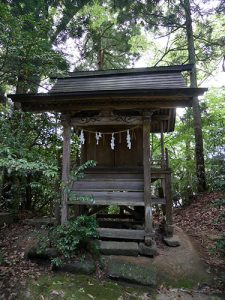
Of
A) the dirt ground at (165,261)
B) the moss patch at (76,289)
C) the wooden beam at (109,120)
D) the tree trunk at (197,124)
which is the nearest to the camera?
the moss patch at (76,289)

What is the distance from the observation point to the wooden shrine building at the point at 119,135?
21.9 ft

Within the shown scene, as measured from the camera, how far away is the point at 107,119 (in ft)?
24.0

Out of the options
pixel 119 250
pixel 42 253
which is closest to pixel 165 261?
pixel 119 250

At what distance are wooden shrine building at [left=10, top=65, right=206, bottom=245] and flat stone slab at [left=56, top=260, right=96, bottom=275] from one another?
3.62ft

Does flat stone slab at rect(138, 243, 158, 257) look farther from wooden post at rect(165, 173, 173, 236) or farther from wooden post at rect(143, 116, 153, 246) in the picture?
wooden post at rect(165, 173, 173, 236)

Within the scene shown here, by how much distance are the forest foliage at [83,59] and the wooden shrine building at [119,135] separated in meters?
0.76

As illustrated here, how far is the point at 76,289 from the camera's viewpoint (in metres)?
5.04

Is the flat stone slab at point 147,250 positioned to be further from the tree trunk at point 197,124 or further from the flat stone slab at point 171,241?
the tree trunk at point 197,124

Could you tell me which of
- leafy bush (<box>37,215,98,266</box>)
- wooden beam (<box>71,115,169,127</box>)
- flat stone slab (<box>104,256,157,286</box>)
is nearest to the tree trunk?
wooden beam (<box>71,115,169,127</box>)

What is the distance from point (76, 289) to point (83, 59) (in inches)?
565

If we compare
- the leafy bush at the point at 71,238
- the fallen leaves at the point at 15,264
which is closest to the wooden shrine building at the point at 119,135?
the leafy bush at the point at 71,238

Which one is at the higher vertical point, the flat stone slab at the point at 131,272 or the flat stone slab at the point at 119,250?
the flat stone slab at the point at 119,250

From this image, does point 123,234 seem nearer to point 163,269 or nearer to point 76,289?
point 163,269

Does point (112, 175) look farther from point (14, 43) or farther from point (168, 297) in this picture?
point (14, 43)
